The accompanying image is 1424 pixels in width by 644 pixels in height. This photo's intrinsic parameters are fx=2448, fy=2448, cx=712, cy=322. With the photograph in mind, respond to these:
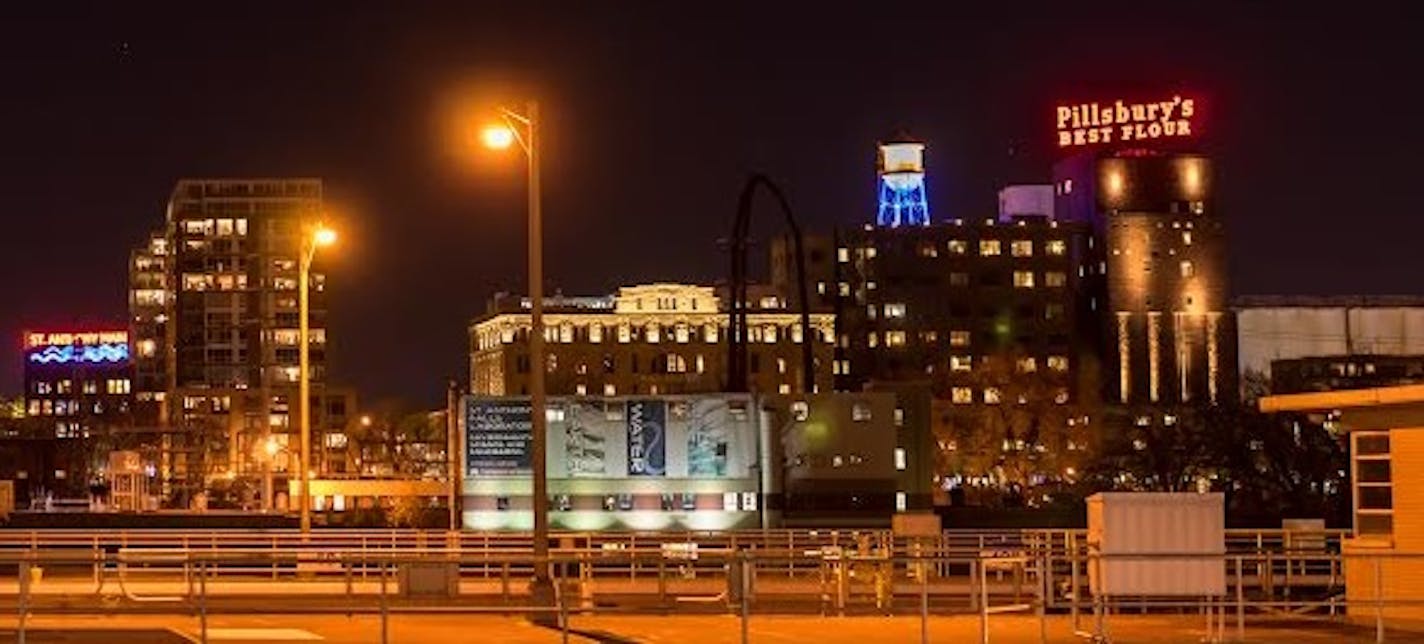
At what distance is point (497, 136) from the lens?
43.7m

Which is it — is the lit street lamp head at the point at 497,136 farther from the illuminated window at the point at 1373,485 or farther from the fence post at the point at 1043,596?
the illuminated window at the point at 1373,485

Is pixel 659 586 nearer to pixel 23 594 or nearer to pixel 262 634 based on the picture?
pixel 262 634

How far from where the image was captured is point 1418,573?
4156cm

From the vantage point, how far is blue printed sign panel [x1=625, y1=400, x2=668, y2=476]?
317 feet

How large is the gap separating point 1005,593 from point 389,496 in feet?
280

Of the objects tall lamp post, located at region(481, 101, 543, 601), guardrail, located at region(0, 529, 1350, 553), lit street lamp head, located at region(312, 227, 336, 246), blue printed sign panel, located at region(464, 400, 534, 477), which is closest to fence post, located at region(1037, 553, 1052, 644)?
tall lamp post, located at region(481, 101, 543, 601)

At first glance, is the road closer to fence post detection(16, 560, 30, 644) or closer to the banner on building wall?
fence post detection(16, 560, 30, 644)

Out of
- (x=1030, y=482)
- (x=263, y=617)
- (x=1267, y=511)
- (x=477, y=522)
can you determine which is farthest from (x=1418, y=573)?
(x=1030, y=482)

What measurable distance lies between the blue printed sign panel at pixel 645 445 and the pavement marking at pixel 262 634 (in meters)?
56.3

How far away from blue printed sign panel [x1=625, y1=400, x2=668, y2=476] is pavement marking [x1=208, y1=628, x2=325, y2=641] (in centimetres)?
5634

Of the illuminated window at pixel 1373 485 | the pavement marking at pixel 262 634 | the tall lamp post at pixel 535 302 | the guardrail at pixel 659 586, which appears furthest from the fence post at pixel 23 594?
the illuminated window at pixel 1373 485

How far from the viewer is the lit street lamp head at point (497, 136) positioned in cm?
4366

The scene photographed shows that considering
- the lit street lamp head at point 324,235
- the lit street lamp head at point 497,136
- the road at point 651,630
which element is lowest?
the road at point 651,630

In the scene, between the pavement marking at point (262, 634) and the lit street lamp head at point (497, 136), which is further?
the lit street lamp head at point (497, 136)
